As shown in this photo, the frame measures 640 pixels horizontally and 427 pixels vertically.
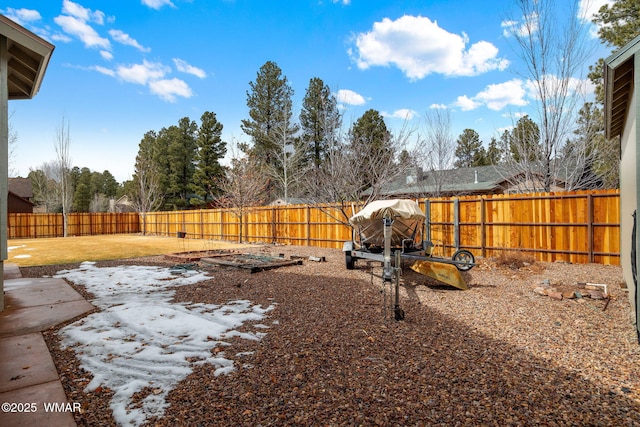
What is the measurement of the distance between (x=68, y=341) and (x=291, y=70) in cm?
Answer: 3325

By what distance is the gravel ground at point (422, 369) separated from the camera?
2.35 m

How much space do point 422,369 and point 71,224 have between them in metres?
35.4

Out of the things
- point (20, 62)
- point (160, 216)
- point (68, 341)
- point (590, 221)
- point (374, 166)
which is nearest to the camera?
point (68, 341)

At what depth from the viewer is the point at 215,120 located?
120ft

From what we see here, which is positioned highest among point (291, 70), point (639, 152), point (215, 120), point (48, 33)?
point (291, 70)

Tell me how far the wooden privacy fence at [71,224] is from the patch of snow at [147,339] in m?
27.8

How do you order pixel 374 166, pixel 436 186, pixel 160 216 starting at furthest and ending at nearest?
pixel 160 216, pixel 436 186, pixel 374 166

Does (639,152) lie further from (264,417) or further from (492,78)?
(492,78)

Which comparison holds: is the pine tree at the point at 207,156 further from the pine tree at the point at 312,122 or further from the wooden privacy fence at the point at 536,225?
the wooden privacy fence at the point at 536,225

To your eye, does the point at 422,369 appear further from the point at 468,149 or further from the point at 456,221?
the point at 468,149

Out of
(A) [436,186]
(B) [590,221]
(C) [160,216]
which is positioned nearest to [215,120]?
(C) [160,216]

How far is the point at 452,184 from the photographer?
79.3 ft

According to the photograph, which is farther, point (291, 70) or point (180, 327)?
point (291, 70)

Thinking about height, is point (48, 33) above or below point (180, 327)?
above
